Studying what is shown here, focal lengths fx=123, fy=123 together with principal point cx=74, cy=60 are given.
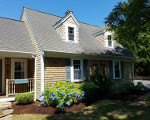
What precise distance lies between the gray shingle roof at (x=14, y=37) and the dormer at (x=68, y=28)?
8.17 ft

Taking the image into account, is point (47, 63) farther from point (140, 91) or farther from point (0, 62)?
point (140, 91)

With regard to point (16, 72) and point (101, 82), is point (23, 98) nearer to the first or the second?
point (16, 72)

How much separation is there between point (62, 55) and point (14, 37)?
3538mm

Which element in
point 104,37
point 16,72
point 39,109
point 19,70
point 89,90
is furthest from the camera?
point 104,37

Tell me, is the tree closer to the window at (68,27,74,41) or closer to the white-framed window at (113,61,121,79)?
the window at (68,27,74,41)

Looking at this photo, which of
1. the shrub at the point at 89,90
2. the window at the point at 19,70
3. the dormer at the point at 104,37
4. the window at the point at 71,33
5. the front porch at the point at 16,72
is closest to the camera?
the shrub at the point at 89,90

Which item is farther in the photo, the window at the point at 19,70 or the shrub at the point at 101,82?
the window at the point at 19,70

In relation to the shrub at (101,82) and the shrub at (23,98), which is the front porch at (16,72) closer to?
the shrub at (23,98)

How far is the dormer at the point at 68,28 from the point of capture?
962 centimetres

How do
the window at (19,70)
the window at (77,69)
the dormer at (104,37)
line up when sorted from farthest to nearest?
the dormer at (104,37), the window at (77,69), the window at (19,70)

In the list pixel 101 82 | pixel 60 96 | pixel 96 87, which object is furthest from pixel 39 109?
pixel 101 82

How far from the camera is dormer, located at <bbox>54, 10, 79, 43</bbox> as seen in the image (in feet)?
31.6

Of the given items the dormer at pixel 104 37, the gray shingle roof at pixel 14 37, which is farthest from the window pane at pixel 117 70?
the gray shingle roof at pixel 14 37

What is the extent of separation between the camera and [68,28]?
396 inches
